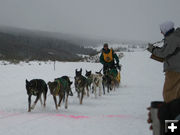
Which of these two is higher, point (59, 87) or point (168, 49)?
point (168, 49)

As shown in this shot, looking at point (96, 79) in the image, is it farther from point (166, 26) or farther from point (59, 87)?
point (166, 26)

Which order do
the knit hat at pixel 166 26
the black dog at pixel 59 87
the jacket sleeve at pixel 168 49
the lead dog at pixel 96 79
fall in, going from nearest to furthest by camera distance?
the jacket sleeve at pixel 168 49
the knit hat at pixel 166 26
the black dog at pixel 59 87
the lead dog at pixel 96 79

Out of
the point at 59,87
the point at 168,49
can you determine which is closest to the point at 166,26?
the point at 168,49

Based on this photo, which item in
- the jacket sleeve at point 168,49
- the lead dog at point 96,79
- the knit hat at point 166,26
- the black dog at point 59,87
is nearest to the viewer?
the jacket sleeve at point 168,49

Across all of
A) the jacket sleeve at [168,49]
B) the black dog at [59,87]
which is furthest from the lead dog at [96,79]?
the jacket sleeve at [168,49]

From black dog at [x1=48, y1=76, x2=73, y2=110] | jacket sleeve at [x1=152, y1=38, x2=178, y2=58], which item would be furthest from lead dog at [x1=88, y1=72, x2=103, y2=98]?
jacket sleeve at [x1=152, y1=38, x2=178, y2=58]

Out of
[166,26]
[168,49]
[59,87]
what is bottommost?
[59,87]

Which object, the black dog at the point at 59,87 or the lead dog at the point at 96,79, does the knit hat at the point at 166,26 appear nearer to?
the black dog at the point at 59,87

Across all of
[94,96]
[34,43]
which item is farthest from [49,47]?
[94,96]

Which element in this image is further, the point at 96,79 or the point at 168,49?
the point at 96,79

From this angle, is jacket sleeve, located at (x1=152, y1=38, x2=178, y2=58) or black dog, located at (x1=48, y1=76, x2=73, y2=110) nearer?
jacket sleeve, located at (x1=152, y1=38, x2=178, y2=58)

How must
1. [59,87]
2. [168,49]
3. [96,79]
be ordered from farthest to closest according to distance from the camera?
[96,79] → [59,87] → [168,49]

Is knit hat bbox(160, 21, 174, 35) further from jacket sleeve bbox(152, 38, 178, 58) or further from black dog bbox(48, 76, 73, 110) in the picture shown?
black dog bbox(48, 76, 73, 110)

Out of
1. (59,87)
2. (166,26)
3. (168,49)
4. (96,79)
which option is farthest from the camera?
(96,79)
